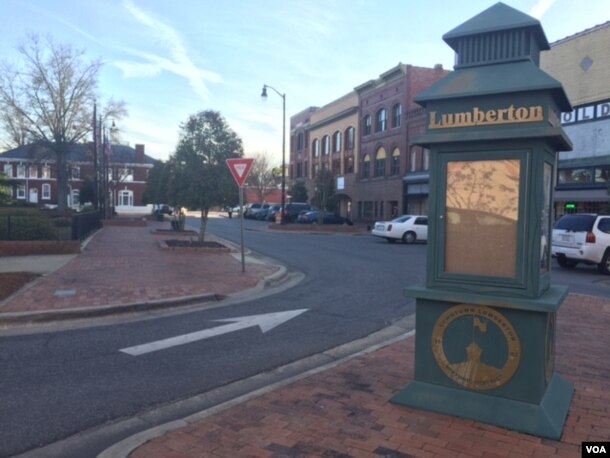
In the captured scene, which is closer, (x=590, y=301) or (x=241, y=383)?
(x=241, y=383)

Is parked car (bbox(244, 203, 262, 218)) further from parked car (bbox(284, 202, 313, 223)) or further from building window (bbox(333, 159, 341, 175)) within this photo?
parked car (bbox(284, 202, 313, 223))

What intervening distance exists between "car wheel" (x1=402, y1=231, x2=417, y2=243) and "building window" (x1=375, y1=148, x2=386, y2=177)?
20.0 m

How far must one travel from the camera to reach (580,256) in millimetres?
15117

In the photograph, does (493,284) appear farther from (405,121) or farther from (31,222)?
(405,121)

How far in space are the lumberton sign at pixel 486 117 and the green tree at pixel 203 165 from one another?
15.7 metres

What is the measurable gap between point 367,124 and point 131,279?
131ft

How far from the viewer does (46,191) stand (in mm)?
78812

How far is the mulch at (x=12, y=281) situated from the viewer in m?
9.37

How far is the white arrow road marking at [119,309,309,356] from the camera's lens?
6508 millimetres

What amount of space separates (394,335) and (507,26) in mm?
4497

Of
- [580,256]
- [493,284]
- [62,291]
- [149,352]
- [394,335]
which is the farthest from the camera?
[580,256]

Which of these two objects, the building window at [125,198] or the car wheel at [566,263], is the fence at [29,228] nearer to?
the car wheel at [566,263]

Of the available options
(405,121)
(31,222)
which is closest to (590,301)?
(31,222)

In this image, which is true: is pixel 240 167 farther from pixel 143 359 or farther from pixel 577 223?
pixel 577 223
